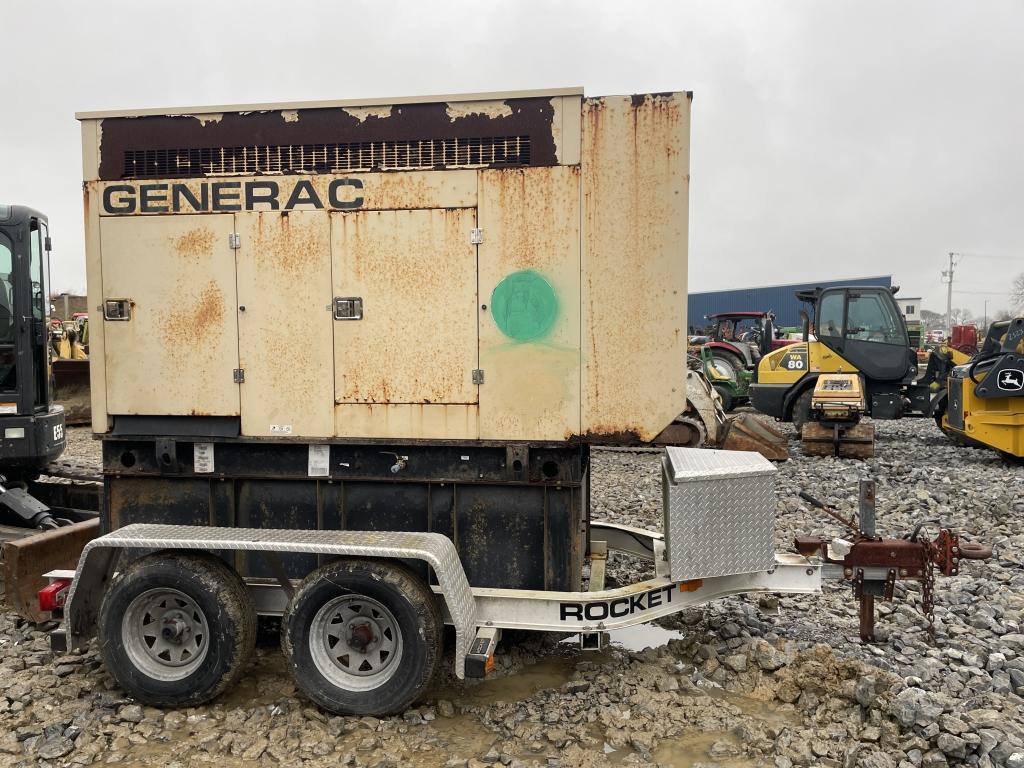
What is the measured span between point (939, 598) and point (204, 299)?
5.41 meters

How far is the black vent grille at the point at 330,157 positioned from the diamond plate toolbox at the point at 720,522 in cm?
203

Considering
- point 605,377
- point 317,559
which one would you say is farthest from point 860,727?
point 317,559

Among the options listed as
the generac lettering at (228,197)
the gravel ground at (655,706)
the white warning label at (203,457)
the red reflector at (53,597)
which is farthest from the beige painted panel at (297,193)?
the gravel ground at (655,706)

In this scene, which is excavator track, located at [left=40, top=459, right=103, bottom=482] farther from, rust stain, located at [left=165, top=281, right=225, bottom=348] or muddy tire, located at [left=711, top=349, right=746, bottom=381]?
muddy tire, located at [left=711, top=349, right=746, bottom=381]

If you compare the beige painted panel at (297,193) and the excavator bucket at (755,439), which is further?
the excavator bucket at (755,439)

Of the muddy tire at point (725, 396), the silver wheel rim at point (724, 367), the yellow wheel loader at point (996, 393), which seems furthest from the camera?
the silver wheel rim at point (724, 367)

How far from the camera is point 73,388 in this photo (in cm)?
1644

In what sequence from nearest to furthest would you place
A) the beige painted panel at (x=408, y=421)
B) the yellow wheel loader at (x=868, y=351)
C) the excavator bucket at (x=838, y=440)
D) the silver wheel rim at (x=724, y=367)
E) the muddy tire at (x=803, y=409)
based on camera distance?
the beige painted panel at (x=408, y=421), the excavator bucket at (x=838, y=440), the yellow wheel loader at (x=868, y=351), the muddy tire at (x=803, y=409), the silver wheel rim at (x=724, y=367)

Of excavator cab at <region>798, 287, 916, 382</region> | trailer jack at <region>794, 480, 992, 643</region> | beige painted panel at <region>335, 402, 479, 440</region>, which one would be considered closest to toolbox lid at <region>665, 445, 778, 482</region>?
trailer jack at <region>794, 480, 992, 643</region>

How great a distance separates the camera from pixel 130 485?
4.67 metres

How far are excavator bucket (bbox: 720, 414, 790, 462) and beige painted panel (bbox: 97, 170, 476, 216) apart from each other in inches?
340

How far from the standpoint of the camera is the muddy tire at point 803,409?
13609 millimetres

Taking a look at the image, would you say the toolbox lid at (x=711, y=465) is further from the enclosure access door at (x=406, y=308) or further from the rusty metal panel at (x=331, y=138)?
the rusty metal panel at (x=331, y=138)

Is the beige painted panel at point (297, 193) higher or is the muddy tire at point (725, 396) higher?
the beige painted panel at point (297, 193)
